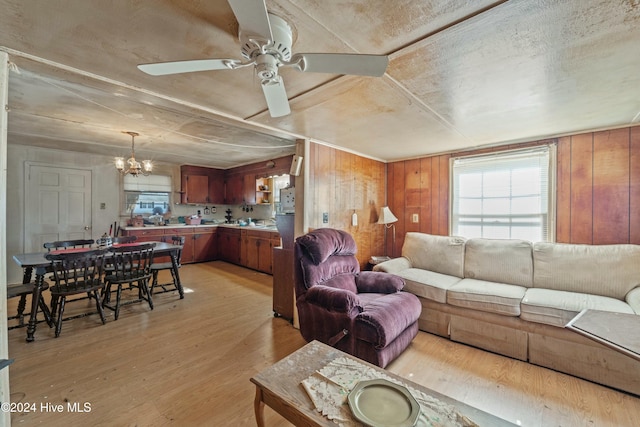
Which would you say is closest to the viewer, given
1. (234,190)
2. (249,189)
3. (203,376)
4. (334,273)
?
(203,376)

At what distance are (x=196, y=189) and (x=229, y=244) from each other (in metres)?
1.53

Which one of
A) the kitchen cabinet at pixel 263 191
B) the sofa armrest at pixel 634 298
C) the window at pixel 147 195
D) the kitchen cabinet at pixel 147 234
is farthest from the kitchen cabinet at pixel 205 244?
the sofa armrest at pixel 634 298

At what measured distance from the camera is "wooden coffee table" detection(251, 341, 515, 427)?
108 cm

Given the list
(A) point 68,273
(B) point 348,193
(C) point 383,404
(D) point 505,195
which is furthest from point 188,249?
(D) point 505,195

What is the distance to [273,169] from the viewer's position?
5223mm

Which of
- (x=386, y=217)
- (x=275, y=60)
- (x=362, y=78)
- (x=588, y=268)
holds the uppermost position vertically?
(x=362, y=78)

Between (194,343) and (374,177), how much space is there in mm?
3142

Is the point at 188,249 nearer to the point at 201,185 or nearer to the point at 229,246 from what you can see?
the point at 229,246

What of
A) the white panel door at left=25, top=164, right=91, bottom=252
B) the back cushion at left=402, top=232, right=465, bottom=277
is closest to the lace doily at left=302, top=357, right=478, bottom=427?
the back cushion at left=402, top=232, right=465, bottom=277

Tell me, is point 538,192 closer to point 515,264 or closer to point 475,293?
point 515,264

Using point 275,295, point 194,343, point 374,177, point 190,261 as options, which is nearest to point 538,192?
point 374,177

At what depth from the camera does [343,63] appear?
117 cm

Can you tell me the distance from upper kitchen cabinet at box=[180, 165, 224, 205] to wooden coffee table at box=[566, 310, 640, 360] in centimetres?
640

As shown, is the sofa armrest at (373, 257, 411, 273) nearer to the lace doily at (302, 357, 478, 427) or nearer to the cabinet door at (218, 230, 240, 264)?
the lace doily at (302, 357, 478, 427)
